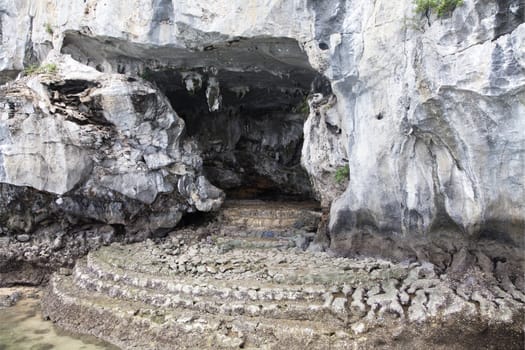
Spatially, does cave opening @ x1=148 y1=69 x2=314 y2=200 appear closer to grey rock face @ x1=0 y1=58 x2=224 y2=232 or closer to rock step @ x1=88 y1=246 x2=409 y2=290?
grey rock face @ x1=0 y1=58 x2=224 y2=232

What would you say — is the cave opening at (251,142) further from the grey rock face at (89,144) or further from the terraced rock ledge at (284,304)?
the terraced rock ledge at (284,304)

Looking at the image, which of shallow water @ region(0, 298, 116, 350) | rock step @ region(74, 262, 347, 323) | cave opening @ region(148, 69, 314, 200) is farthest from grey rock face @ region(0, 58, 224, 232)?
cave opening @ region(148, 69, 314, 200)

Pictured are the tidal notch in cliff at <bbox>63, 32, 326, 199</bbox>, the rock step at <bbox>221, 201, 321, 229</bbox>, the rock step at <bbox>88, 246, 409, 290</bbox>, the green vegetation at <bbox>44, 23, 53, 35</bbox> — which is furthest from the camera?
the rock step at <bbox>221, 201, 321, 229</bbox>

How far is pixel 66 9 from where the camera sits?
37.4 ft

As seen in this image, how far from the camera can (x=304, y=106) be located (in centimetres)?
1495

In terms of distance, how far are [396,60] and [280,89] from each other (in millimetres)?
6943

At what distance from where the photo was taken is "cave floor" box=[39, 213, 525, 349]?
634cm

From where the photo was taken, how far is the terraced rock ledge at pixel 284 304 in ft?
20.8

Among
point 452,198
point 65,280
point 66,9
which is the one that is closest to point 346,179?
point 452,198

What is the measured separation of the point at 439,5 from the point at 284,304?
5.78 m

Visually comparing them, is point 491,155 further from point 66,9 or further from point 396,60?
point 66,9

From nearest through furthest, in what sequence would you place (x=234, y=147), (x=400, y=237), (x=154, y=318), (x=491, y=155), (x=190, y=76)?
(x=491, y=155)
(x=154, y=318)
(x=400, y=237)
(x=190, y=76)
(x=234, y=147)

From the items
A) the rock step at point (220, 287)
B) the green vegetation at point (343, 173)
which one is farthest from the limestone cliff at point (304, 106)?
the rock step at point (220, 287)

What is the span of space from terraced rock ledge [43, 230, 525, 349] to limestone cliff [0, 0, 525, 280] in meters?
1.18
